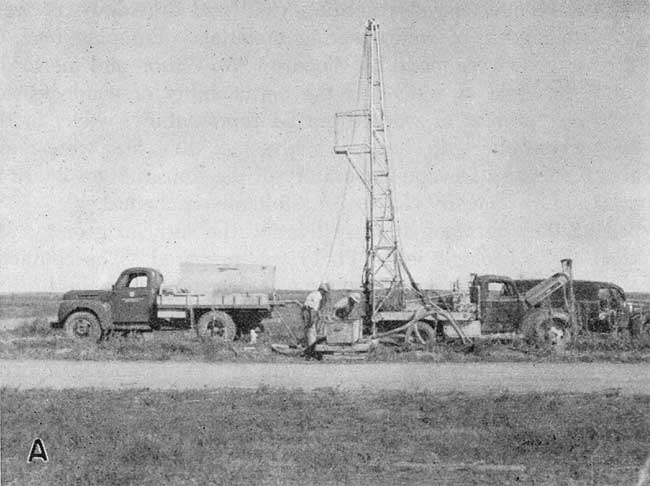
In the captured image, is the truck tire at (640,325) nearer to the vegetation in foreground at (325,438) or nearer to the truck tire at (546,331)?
the truck tire at (546,331)

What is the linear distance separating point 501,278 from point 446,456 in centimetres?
1096

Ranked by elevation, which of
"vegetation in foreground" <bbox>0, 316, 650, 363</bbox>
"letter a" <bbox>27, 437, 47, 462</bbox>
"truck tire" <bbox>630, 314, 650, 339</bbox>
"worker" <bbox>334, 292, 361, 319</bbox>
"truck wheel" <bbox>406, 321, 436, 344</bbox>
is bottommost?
"letter a" <bbox>27, 437, 47, 462</bbox>

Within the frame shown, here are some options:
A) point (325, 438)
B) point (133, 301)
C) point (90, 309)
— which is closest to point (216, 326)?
point (133, 301)

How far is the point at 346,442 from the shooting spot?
267 inches

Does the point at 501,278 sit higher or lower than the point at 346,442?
higher

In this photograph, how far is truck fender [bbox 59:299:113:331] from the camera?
1650 centimetres

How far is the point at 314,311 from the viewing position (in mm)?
14125

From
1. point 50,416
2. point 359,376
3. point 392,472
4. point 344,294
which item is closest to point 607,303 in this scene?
point 344,294

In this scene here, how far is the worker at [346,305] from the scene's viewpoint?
50.1 ft

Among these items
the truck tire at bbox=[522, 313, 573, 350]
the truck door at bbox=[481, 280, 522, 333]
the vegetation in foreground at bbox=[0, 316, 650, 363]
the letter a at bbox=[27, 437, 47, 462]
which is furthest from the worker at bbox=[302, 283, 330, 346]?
the letter a at bbox=[27, 437, 47, 462]

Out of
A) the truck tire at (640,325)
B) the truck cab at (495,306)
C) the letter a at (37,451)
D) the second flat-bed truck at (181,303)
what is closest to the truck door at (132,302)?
the second flat-bed truck at (181,303)

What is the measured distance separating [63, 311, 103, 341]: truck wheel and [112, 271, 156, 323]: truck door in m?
0.53

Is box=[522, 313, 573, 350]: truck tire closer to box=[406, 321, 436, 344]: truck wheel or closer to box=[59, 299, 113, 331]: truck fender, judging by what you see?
box=[406, 321, 436, 344]: truck wheel

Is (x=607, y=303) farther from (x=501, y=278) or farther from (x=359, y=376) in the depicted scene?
Result: (x=359, y=376)
